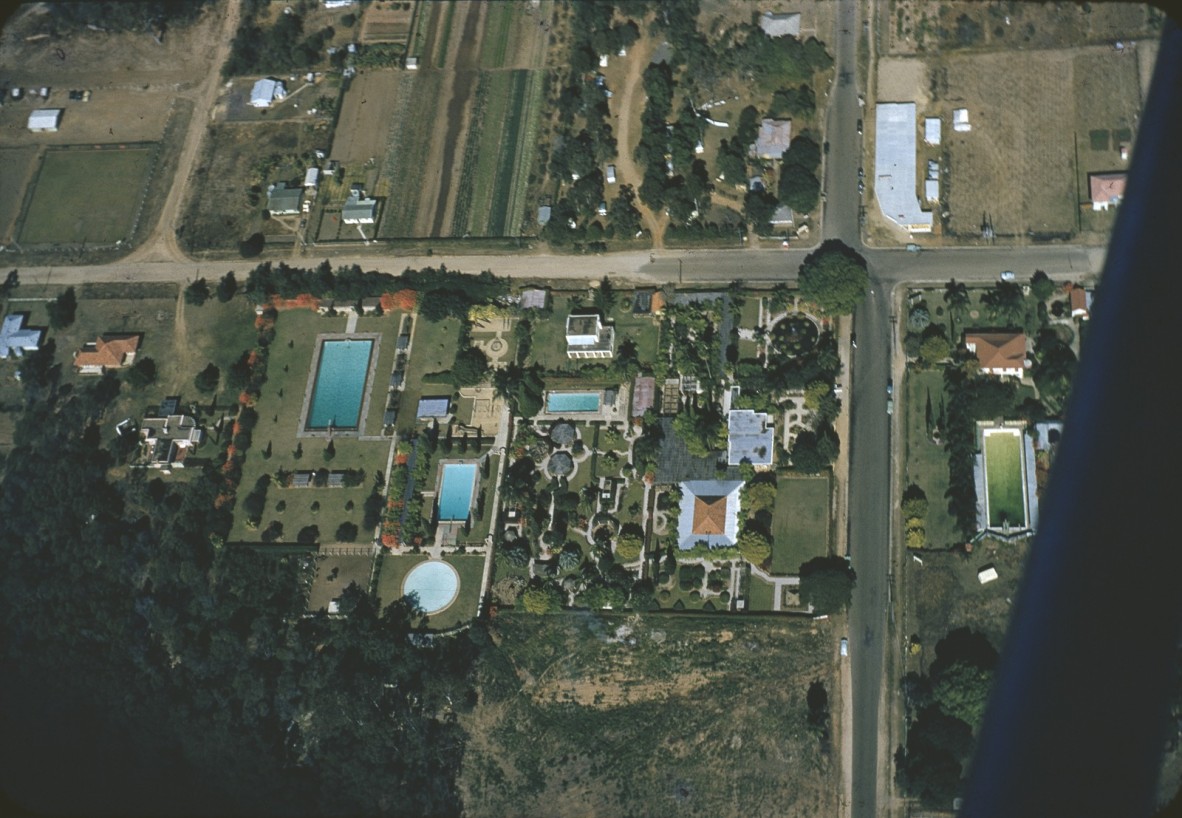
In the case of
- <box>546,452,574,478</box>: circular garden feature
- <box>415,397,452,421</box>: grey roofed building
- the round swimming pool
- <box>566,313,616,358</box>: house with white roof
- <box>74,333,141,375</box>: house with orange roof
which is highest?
<box>566,313,616,358</box>: house with white roof

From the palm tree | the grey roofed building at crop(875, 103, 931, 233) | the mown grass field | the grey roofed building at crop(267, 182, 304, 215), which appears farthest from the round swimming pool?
the grey roofed building at crop(875, 103, 931, 233)

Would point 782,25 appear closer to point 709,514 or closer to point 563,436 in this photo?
point 563,436

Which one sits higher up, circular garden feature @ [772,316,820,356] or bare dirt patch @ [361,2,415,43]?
bare dirt patch @ [361,2,415,43]

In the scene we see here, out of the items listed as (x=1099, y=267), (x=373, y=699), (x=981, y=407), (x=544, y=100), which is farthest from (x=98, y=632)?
(x=1099, y=267)

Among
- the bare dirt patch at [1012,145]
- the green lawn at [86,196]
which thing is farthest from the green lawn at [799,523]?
the green lawn at [86,196]

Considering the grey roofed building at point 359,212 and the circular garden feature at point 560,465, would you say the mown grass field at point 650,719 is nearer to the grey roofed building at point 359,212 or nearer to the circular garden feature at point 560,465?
the circular garden feature at point 560,465

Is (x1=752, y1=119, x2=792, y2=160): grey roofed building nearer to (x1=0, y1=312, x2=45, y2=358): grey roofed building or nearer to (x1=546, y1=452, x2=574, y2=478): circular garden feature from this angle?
(x1=546, y1=452, x2=574, y2=478): circular garden feature

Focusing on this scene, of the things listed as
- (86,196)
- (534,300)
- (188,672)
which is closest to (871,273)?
(534,300)
